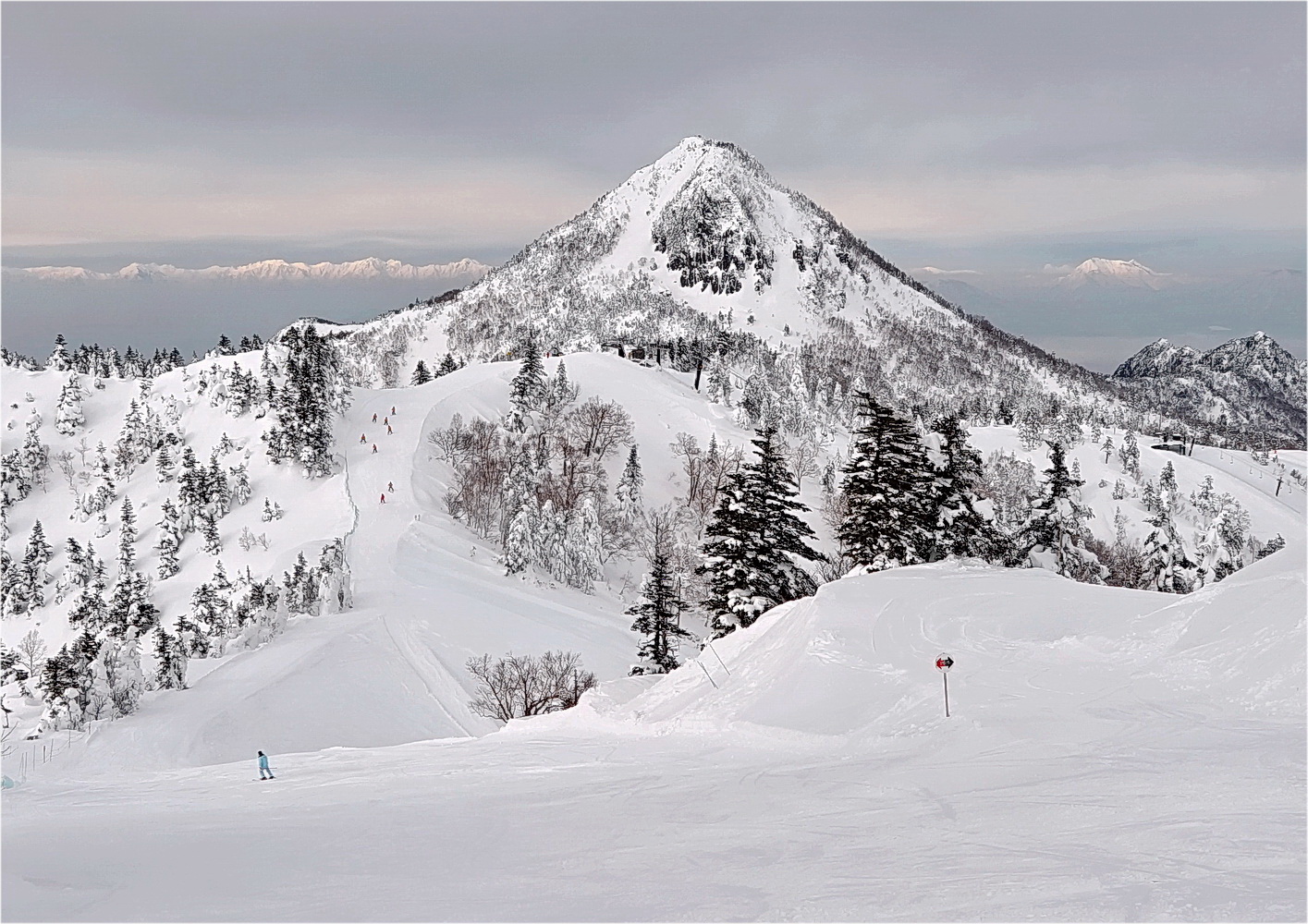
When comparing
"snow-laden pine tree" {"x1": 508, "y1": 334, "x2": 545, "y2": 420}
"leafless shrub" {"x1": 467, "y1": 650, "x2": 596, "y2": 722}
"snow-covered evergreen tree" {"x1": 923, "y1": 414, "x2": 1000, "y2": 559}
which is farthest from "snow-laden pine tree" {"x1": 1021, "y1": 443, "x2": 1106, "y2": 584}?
"snow-laden pine tree" {"x1": 508, "y1": 334, "x2": 545, "y2": 420}

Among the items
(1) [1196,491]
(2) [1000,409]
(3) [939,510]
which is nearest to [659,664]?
(3) [939,510]

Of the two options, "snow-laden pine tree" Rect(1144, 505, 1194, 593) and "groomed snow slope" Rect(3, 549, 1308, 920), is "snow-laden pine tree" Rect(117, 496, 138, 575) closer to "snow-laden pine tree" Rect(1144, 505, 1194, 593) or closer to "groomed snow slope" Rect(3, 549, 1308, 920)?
"groomed snow slope" Rect(3, 549, 1308, 920)

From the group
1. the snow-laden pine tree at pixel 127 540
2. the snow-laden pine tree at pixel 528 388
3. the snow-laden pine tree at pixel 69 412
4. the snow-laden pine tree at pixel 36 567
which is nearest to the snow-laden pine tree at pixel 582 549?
the snow-laden pine tree at pixel 528 388

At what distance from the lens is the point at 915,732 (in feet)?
41.1

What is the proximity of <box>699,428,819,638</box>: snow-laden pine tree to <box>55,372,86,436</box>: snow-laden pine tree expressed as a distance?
9031 centimetres

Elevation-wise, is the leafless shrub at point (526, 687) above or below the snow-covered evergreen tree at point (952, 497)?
below

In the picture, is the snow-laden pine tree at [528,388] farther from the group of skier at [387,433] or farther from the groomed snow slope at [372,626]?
the group of skier at [387,433]

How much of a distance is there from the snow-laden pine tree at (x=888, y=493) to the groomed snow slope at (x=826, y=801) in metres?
11.2

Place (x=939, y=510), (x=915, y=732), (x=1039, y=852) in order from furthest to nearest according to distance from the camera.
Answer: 1. (x=939, y=510)
2. (x=915, y=732)
3. (x=1039, y=852)

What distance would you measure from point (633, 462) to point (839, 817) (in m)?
80.5

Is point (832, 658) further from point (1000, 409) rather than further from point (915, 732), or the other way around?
point (1000, 409)

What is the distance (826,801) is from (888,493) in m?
21.5

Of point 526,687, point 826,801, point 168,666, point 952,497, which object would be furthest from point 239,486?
point 826,801

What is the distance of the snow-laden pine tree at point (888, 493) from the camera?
96.8 feet
